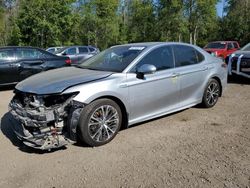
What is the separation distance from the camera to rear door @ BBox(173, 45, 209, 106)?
5469 millimetres

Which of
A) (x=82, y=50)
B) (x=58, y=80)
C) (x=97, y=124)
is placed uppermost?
(x=82, y=50)

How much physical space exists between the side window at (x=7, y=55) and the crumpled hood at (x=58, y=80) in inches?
188

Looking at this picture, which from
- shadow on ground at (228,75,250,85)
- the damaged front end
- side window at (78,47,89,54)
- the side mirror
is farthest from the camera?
side window at (78,47,89,54)

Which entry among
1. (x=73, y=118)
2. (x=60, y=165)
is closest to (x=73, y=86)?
(x=73, y=118)

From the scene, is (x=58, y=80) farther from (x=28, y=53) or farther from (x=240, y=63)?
(x=240, y=63)

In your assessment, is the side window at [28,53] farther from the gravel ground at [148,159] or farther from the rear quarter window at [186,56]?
the rear quarter window at [186,56]

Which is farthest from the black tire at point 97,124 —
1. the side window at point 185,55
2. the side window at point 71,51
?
the side window at point 71,51

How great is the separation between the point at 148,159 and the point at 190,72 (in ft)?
7.73

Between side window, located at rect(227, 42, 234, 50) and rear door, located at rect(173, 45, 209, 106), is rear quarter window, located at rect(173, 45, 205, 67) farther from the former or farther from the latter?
side window, located at rect(227, 42, 234, 50)

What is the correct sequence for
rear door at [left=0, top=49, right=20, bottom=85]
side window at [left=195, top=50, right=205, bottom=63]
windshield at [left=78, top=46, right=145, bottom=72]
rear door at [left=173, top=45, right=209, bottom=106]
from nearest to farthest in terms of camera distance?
windshield at [left=78, top=46, right=145, bottom=72] → rear door at [left=173, top=45, right=209, bottom=106] → side window at [left=195, top=50, right=205, bottom=63] → rear door at [left=0, top=49, right=20, bottom=85]

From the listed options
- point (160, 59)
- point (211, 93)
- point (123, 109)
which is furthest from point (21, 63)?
point (211, 93)

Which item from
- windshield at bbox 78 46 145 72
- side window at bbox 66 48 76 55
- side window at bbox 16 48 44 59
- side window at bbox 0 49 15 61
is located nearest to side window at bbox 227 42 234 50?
side window at bbox 66 48 76 55

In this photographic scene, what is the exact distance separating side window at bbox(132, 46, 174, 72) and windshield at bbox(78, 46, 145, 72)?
0.54 ft

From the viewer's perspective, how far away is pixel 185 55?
225 inches
